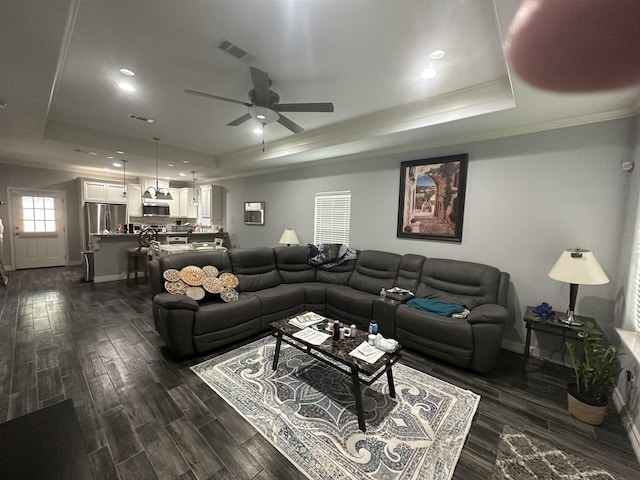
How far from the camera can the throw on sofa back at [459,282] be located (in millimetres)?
2998

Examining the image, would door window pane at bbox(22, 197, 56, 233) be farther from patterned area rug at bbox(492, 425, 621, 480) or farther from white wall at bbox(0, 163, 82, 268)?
patterned area rug at bbox(492, 425, 621, 480)

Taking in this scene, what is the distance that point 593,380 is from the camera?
198cm

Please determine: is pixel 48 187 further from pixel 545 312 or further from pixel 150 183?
pixel 545 312

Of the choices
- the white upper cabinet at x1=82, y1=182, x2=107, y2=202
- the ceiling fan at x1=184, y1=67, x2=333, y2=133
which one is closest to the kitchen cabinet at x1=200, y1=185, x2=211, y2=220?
the white upper cabinet at x1=82, y1=182, x2=107, y2=202

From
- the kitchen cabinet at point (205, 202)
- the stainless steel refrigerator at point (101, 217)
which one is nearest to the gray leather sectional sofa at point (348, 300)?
the kitchen cabinet at point (205, 202)

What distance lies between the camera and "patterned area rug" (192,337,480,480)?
1.62 m

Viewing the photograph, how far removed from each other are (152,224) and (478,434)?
9.46 meters

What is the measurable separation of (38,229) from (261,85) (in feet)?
Result: 27.7

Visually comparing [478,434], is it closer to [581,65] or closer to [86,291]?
[581,65]

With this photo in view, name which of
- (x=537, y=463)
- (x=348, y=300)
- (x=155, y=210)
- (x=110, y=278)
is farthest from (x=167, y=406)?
(x=155, y=210)

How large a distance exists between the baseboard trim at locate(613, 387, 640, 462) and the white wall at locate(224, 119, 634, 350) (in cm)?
70

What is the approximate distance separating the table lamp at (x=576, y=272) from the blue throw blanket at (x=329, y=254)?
2.57 m

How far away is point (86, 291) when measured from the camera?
489 centimetres

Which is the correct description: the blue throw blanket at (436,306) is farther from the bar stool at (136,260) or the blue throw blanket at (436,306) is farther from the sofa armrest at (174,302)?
the bar stool at (136,260)
